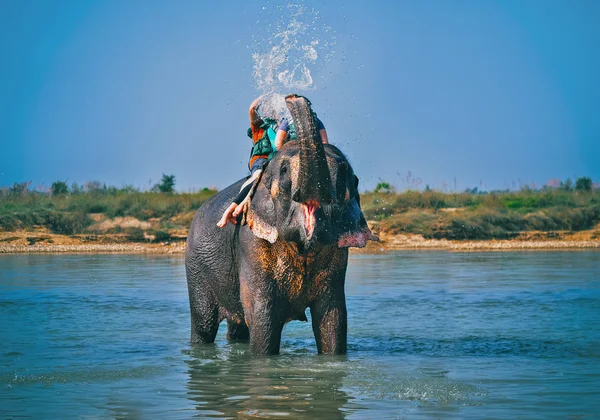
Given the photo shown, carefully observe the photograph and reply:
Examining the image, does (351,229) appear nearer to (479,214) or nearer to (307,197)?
(307,197)

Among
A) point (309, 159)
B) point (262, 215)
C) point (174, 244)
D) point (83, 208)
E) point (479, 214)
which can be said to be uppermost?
point (83, 208)

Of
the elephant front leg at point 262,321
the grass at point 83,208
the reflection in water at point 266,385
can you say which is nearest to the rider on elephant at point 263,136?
the elephant front leg at point 262,321

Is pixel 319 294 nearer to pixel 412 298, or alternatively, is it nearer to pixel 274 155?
pixel 274 155

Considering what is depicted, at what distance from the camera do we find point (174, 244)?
28.8 meters

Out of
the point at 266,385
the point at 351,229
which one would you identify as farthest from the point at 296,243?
the point at 266,385

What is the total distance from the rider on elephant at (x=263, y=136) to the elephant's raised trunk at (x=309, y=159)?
107 cm

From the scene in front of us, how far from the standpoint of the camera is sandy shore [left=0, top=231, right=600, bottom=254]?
90.4 feet

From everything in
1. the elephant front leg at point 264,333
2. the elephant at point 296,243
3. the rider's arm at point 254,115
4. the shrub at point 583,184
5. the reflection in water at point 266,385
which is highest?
the shrub at point 583,184

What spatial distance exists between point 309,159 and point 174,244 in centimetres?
2110

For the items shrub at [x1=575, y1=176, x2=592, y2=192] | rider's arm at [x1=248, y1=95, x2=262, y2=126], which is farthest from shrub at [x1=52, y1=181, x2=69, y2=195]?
rider's arm at [x1=248, y1=95, x2=262, y2=126]

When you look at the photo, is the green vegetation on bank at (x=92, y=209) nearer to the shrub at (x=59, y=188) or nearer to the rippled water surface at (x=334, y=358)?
the shrub at (x=59, y=188)

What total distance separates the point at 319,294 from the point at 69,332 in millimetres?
4375

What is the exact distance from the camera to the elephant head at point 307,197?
8.00 meters

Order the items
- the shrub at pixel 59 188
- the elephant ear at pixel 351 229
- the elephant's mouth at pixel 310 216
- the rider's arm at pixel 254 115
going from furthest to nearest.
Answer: the shrub at pixel 59 188
the rider's arm at pixel 254 115
the elephant ear at pixel 351 229
the elephant's mouth at pixel 310 216
